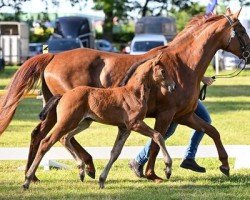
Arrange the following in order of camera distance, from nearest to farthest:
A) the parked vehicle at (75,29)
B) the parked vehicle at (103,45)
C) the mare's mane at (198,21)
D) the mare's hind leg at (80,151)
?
the mare's hind leg at (80,151), the mare's mane at (198,21), the parked vehicle at (75,29), the parked vehicle at (103,45)

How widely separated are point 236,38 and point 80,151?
241 cm

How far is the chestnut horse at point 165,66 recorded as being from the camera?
1078cm

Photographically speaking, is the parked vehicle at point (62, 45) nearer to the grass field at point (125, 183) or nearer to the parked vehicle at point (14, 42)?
the parked vehicle at point (14, 42)

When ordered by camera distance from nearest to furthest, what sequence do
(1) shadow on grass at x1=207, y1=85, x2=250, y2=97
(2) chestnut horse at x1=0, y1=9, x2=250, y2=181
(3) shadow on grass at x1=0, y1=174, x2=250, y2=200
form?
1. (3) shadow on grass at x1=0, y1=174, x2=250, y2=200
2. (2) chestnut horse at x1=0, y1=9, x2=250, y2=181
3. (1) shadow on grass at x1=207, y1=85, x2=250, y2=97

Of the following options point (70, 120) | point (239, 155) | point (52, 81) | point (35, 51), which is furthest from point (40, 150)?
point (35, 51)

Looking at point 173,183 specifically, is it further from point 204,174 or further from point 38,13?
point 38,13

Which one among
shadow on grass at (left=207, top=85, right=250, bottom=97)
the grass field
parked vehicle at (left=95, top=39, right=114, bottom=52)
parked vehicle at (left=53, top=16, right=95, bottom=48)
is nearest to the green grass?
the grass field

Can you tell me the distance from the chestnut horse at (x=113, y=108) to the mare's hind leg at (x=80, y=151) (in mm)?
184

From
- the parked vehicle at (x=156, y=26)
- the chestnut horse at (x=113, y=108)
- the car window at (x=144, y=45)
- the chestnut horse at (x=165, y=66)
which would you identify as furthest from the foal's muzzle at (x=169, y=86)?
the parked vehicle at (x=156, y=26)

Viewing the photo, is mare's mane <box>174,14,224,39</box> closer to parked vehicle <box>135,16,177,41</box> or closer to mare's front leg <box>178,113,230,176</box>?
mare's front leg <box>178,113,230,176</box>

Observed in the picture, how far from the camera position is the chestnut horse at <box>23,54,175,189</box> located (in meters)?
9.91

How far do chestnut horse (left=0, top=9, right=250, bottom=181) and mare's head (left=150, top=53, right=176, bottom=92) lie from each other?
1.05 ft

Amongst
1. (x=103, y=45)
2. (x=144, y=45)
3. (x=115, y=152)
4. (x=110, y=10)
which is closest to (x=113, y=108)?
(x=115, y=152)

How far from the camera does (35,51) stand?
65812 mm
